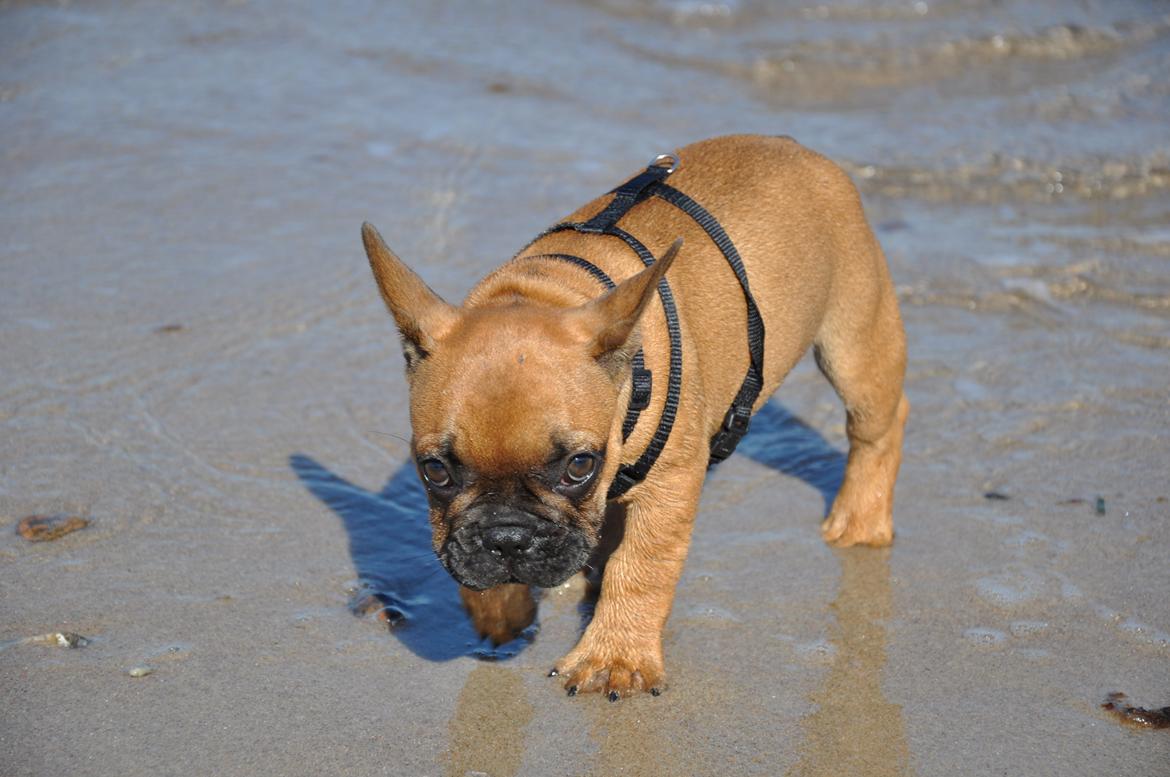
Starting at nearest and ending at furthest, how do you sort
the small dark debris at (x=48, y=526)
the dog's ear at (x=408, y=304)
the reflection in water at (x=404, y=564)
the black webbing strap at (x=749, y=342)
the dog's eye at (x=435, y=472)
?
1. the dog's eye at (x=435, y=472)
2. the dog's ear at (x=408, y=304)
3. the reflection in water at (x=404, y=564)
4. the black webbing strap at (x=749, y=342)
5. the small dark debris at (x=48, y=526)

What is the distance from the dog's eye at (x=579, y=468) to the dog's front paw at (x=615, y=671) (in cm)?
81

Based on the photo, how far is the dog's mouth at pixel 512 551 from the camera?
3.84 meters

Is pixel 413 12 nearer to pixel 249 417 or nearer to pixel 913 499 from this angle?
pixel 249 417

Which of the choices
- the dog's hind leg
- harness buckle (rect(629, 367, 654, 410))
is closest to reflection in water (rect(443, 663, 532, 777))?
harness buckle (rect(629, 367, 654, 410))

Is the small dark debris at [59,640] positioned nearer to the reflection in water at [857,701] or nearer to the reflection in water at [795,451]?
the reflection in water at [857,701]

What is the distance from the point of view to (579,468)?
13.0 feet

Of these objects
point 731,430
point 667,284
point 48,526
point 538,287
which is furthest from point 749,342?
point 48,526

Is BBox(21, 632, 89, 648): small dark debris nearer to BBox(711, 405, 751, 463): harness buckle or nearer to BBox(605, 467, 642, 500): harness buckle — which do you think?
BBox(605, 467, 642, 500): harness buckle

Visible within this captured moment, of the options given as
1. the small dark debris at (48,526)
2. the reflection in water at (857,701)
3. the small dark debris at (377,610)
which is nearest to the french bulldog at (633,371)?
the small dark debris at (377,610)

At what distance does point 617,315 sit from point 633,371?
1.01ft

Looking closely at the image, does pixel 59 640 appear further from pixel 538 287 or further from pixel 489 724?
pixel 538 287

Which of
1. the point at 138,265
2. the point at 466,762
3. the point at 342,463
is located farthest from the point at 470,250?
the point at 466,762

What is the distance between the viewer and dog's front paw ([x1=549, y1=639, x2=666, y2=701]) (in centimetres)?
442

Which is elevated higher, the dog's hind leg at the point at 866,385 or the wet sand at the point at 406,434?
the dog's hind leg at the point at 866,385
